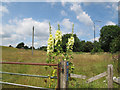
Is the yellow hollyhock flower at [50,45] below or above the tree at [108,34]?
below

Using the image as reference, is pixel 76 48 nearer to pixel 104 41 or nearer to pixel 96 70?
pixel 104 41

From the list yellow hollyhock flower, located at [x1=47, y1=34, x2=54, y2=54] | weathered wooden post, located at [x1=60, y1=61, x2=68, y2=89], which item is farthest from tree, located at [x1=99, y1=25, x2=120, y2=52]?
weathered wooden post, located at [x1=60, y1=61, x2=68, y2=89]

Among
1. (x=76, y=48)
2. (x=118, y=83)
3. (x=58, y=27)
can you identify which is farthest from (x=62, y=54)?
(x=76, y=48)

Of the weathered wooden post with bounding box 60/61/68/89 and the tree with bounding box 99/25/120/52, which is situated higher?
the tree with bounding box 99/25/120/52

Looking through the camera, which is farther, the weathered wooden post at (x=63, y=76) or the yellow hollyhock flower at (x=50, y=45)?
the yellow hollyhock flower at (x=50, y=45)

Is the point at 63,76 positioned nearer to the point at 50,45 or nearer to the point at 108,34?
the point at 50,45

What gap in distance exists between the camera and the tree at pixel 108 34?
1683 inches

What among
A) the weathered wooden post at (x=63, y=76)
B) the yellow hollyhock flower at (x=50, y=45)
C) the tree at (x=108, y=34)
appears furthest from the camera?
the tree at (x=108, y=34)

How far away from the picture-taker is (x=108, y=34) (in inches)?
1683

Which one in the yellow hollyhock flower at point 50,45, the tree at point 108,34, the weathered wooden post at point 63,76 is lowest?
the weathered wooden post at point 63,76

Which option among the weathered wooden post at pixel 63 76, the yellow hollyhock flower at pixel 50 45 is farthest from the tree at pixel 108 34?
the weathered wooden post at pixel 63 76

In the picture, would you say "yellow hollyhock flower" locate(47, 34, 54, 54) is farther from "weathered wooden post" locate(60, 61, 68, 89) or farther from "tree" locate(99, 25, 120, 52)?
"tree" locate(99, 25, 120, 52)

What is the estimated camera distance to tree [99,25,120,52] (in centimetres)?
4275

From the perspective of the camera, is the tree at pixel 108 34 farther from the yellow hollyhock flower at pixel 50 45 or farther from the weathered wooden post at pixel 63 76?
the weathered wooden post at pixel 63 76
